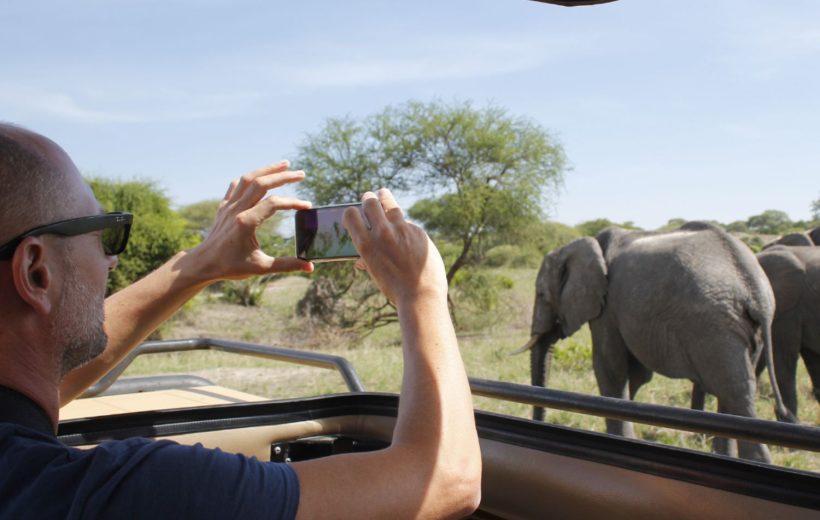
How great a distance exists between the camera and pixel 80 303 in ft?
3.16

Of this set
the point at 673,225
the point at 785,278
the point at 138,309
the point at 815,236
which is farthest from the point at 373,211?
the point at 673,225

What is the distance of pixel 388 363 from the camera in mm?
10281

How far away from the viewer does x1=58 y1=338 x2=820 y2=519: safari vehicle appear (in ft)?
3.75

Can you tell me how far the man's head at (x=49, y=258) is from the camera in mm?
902

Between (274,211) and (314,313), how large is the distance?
1420 centimetres

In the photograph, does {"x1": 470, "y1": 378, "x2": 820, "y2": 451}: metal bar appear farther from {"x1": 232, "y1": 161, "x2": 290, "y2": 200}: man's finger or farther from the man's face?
the man's face

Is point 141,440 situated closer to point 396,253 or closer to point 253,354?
point 396,253

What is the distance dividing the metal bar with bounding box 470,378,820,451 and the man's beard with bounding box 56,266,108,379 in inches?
Result: 30.3

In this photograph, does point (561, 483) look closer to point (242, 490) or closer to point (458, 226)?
point (242, 490)

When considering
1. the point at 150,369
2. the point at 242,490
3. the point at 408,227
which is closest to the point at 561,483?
the point at 408,227

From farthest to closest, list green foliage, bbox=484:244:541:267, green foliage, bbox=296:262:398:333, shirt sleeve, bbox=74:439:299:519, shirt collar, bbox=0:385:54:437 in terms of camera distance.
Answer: green foliage, bbox=484:244:541:267, green foliage, bbox=296:262:398:333, shirt collar, bbox=0:385:54:437, shirt sleeve, bbox=74:439:299:519

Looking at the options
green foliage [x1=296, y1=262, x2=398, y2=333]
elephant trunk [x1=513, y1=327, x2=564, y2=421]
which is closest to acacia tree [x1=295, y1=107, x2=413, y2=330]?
green foliage [x1=296, y1=262, x2=398, y2=333]

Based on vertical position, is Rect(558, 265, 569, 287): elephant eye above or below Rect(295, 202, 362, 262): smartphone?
below

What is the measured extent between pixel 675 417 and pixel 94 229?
857mm
